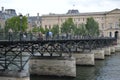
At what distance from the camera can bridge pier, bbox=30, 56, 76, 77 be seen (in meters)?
48.3

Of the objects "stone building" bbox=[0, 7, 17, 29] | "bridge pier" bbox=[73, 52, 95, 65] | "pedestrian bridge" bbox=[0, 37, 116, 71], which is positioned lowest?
"bridge pier" bbox=[73, 52, 95, 65]

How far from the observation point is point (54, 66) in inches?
1916

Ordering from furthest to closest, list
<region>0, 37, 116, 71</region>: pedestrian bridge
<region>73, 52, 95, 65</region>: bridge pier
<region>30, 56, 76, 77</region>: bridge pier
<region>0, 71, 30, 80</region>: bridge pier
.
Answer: <region>73, 52, 95, 65</region>: bridge pier, <region>30, 56, 76, 77</region>: bridge pier, <region>0, 37, 116, 71</region>: pedestrian bridge, <region>0, 71, 30, 80</region>: bridge pier

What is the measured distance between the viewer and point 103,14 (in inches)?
7677

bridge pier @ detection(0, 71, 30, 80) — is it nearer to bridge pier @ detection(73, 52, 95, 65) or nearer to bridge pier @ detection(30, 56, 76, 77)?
bridge pier @ detection(30, 56, 76, 77)

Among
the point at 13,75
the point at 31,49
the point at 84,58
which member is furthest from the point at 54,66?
the point at 84,58

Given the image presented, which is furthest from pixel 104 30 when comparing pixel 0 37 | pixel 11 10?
pixel 0 37

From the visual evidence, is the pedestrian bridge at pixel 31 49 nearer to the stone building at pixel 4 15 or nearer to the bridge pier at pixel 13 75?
the bridge pier at pixel 13 75

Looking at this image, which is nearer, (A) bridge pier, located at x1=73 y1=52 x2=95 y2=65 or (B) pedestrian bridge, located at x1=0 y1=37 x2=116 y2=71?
(B) pedestrian bridge, located at x1=0 y1=37 x2=116 y2=71

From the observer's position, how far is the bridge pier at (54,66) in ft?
159

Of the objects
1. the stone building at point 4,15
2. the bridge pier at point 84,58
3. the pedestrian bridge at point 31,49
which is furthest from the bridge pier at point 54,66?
the stone building at point 4,15

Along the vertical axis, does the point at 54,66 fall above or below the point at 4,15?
below

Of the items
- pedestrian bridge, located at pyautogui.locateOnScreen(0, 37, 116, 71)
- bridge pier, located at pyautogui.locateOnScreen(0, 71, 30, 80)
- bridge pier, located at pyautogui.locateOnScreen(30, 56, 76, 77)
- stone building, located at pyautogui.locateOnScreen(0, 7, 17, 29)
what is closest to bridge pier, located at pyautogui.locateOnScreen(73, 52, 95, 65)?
pedestrian bridge, located at pyautogui.locateOnScreen(0, 37, 116, 71)

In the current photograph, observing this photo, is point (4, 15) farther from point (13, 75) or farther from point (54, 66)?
point (13, 75)
